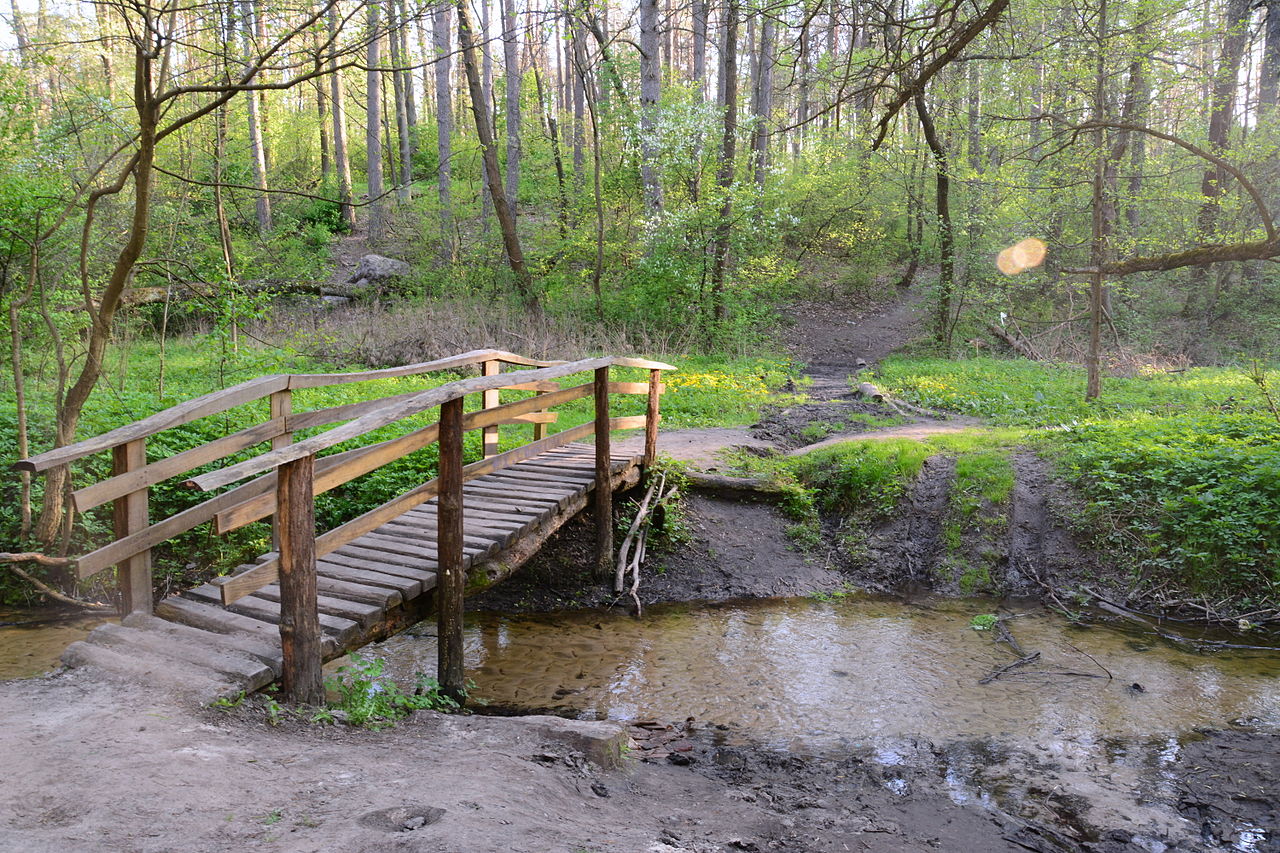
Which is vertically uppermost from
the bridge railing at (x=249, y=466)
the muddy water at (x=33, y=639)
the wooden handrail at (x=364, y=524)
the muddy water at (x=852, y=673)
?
the bridge railing at (x=249, y=466)

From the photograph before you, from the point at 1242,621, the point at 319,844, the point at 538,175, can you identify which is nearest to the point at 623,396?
the point at 1242,621

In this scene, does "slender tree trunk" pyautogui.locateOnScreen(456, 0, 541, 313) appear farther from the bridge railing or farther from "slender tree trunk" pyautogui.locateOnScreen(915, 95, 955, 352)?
the bridge railing

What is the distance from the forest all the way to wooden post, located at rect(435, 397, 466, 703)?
1577 millimetres

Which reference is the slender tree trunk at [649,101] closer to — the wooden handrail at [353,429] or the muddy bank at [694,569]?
the muddy bank at [694,569]

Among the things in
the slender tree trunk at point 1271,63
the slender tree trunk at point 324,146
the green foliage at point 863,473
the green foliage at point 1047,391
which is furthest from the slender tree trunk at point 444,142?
the slender tree trunk at point 1271,63

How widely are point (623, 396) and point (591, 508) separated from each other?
15.6 feet

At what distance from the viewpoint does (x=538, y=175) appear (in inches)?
1046

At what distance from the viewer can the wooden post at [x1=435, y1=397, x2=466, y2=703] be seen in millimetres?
5027

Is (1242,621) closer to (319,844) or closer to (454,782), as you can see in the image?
(454,782)

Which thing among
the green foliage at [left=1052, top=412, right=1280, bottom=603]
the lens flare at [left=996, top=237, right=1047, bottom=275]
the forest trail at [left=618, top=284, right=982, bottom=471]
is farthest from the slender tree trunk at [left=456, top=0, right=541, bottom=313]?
the green foliage at [left=1052, top=412, right=1280, bottom=603]

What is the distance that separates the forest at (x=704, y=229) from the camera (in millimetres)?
6816

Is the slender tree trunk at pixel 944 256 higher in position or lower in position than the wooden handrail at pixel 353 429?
higher

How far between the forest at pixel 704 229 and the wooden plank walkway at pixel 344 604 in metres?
2.03

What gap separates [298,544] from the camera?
13.2ft
